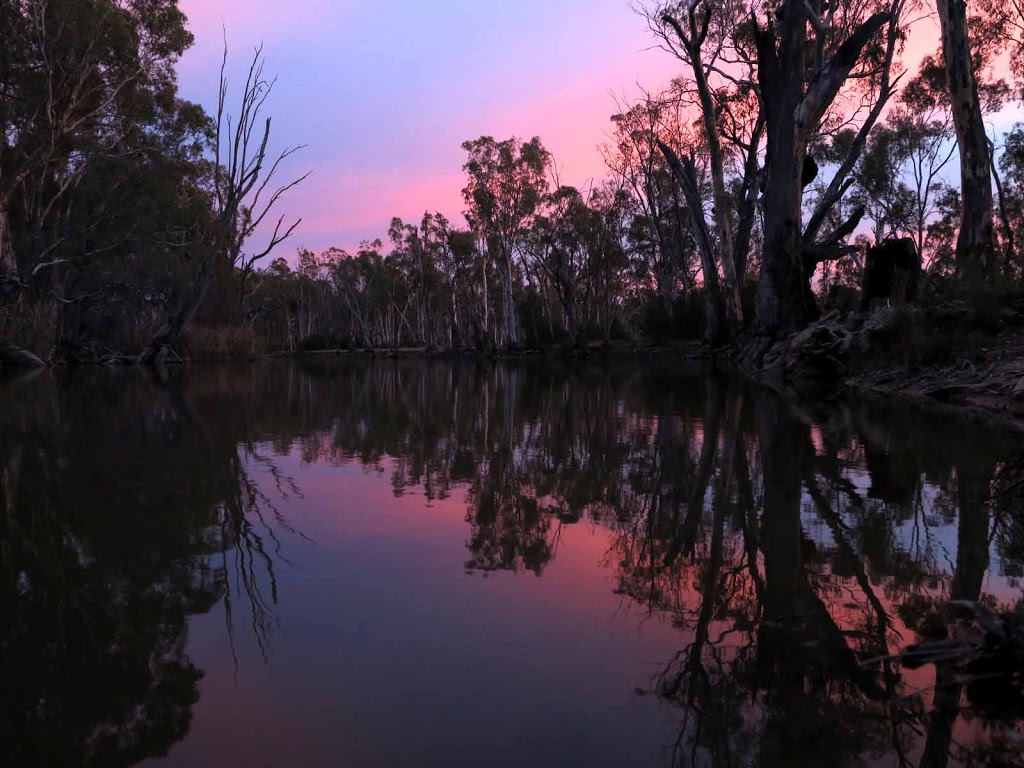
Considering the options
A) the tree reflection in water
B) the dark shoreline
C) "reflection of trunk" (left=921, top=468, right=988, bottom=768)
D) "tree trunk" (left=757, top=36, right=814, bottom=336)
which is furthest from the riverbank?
the tree reflection in water

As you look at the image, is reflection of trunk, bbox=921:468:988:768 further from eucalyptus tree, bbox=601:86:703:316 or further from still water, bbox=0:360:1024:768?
eucalyptus tree, bbox=601:86:703:316

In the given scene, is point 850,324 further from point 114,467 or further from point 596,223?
point 596,223

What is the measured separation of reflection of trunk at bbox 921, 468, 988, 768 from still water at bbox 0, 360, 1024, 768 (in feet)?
0.04

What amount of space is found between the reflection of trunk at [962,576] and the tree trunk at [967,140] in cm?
1104

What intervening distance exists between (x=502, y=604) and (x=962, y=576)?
184 cm

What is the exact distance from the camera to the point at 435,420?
900cm

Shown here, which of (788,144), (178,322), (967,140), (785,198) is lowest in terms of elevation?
(178,322)

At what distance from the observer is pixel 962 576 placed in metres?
2.87

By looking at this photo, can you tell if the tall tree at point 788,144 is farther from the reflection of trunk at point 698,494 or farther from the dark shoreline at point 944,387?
the reflection of trunk at point 698,494

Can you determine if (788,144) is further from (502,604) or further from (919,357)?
(502,604)

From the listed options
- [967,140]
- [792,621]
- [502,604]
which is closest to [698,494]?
[792,621]

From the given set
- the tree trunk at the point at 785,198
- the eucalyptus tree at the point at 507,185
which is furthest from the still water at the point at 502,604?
the eucalyptus tree at the point at 507,185

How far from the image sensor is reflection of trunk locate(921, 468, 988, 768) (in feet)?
5.61

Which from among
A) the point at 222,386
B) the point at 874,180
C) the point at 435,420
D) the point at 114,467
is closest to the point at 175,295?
the point at 222,386
